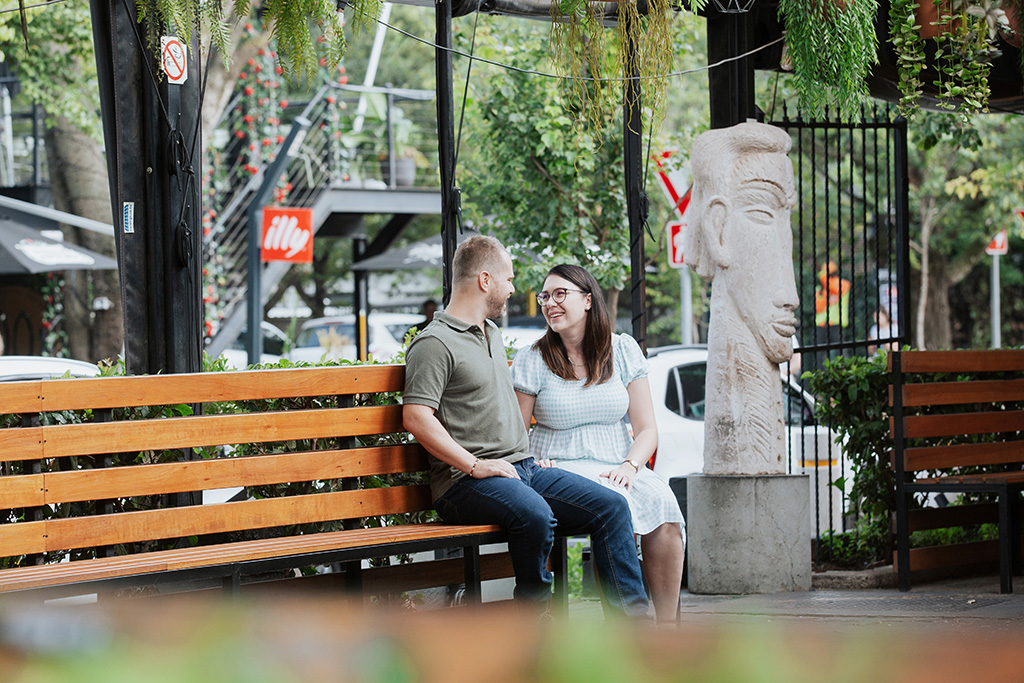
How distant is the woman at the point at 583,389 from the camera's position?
5027 millimetres

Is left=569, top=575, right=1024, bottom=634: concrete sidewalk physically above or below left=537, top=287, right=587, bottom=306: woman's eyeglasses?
below

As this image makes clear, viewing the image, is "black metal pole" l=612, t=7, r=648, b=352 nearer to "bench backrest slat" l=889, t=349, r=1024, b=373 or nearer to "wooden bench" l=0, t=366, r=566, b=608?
"bench backrest slat" l=889, t=349, r=1024, b=373

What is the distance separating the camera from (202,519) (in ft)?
13.9

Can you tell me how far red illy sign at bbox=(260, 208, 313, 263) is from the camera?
1419 centimetres

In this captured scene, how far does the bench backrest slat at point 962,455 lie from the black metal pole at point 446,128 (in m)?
2.74

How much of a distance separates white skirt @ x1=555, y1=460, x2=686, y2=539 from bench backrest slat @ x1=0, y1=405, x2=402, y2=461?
0.86 m

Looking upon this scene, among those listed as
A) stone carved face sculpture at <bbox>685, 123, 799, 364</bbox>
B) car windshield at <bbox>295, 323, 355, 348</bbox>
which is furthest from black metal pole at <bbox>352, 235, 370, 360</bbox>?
stone carved face sculpture at <bbox>685, 123, 799, 364</bbox>

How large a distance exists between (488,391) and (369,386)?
0.50 m

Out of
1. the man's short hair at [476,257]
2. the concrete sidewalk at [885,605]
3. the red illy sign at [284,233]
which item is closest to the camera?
the man's short hair at [476,257]

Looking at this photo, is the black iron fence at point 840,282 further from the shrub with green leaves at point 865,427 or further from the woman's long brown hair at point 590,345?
the woman's long brown hair at point 590,345

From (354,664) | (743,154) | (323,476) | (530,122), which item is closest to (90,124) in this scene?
(530,122)

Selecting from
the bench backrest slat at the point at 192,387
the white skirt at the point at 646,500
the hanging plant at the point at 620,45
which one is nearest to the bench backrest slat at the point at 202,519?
the bench backrest slat at the point at 192,387

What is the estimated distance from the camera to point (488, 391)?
182 inches

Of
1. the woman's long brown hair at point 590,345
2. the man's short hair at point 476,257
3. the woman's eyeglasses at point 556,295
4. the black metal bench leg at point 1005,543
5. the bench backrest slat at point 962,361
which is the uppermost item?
the man's short hair at point 476,257
